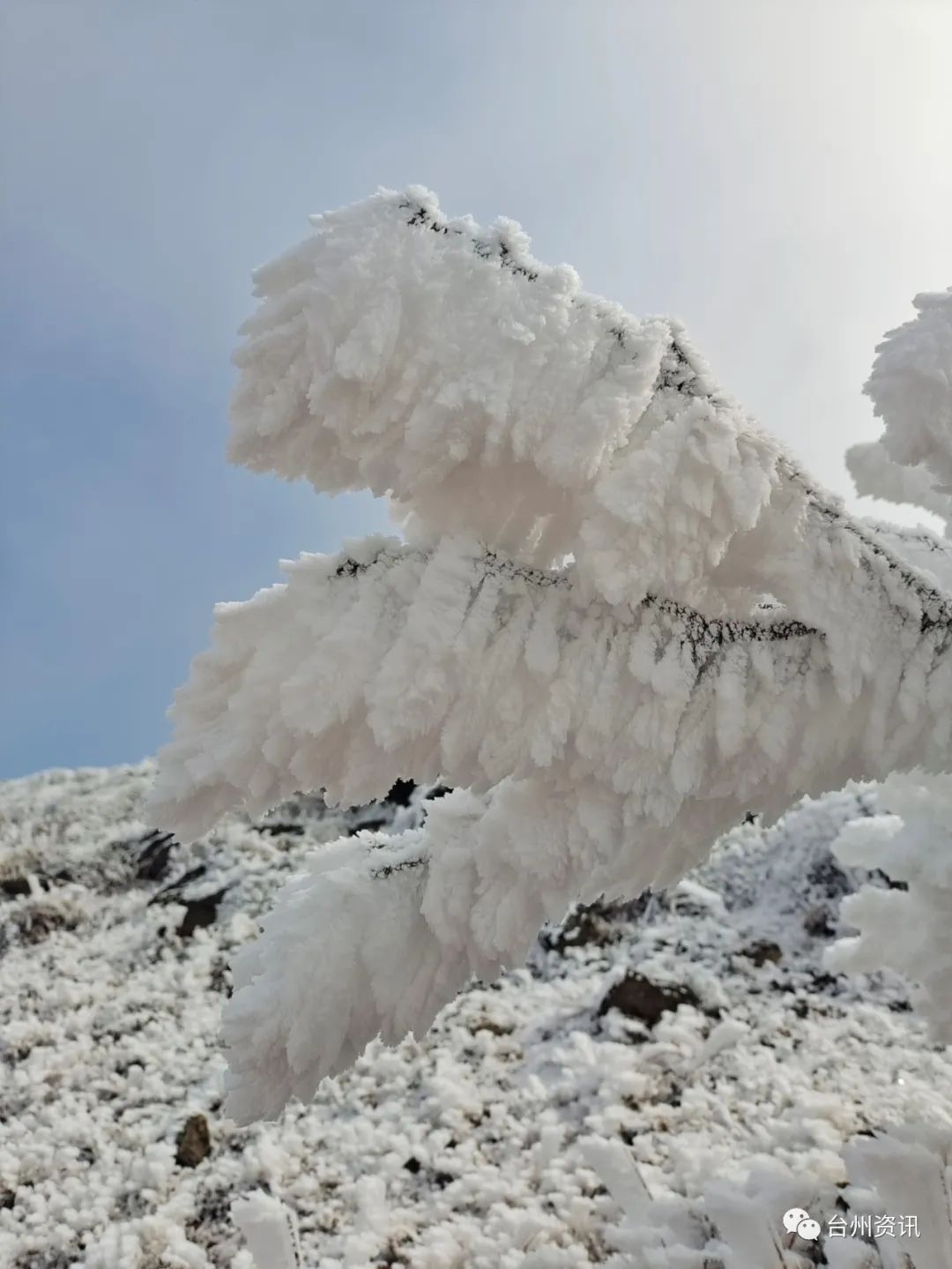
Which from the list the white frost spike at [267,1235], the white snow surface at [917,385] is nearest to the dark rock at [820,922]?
the white frost spike at [267,1235]

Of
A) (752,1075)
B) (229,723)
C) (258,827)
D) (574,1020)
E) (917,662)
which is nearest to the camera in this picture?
(229,723)

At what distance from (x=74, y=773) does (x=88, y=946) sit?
646 cm

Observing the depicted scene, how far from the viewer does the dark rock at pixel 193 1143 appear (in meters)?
4.43

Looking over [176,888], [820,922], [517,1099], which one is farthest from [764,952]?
[176,888]

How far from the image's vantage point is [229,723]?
5.88ft

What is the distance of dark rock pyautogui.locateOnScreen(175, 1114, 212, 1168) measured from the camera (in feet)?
14.5

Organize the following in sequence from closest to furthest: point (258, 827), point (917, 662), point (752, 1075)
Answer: point (917, 662), point (752, 1075), point (258, 827)

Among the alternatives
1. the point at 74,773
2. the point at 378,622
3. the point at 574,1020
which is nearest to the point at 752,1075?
the point at 574,1020

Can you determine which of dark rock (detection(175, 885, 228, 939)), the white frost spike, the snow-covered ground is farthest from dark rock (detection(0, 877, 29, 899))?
the white frost spike

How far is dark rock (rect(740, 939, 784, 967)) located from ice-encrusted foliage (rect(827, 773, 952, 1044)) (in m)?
2.76

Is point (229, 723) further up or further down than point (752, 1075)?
further up

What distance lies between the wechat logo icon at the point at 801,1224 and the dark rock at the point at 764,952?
3.39 metres

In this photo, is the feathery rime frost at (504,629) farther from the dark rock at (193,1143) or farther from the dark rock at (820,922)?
the dark rock at (820,922)

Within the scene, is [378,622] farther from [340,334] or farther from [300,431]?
[340,334]
